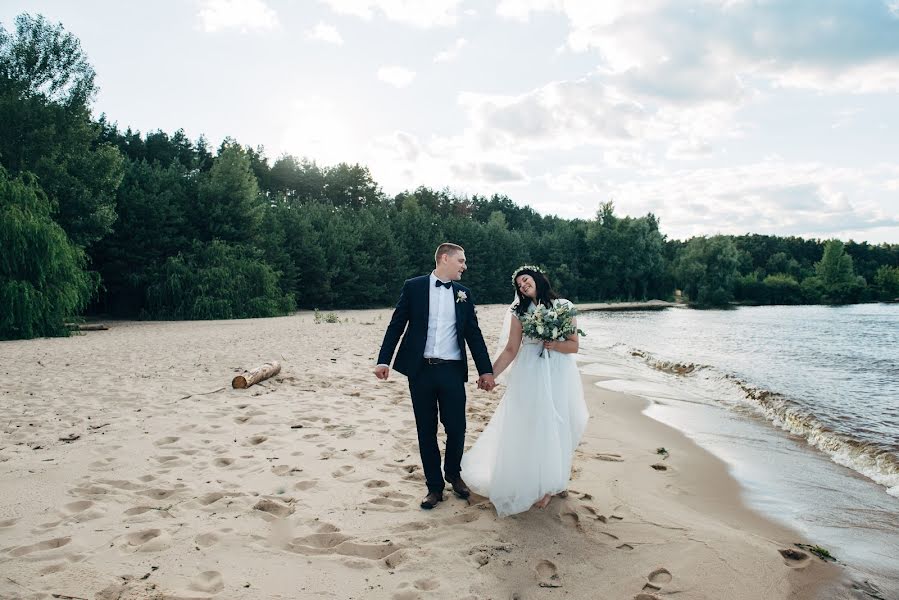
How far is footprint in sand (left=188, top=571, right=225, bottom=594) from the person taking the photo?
3322mm

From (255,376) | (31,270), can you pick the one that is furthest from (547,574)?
(31,270)

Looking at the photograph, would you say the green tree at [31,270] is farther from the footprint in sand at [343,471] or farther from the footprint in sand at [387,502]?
the footprint in sand at [387,502]

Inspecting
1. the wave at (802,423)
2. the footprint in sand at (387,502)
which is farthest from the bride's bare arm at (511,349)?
the wave at (802,423)

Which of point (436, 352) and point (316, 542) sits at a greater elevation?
point (436, 352)

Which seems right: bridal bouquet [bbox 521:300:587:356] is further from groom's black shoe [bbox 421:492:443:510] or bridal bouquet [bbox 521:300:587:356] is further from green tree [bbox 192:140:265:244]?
green tree [bbox 192:140:265:244]

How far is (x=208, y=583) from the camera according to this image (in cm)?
339

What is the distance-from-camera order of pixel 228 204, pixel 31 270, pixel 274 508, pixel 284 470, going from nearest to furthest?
pixel 274 508 < pixel 284 470 < pixel 31 270 < pixel 228 204

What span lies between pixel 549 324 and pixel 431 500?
1790 mm

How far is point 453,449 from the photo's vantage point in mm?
4953

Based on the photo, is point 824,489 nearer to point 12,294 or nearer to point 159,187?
point 12,294

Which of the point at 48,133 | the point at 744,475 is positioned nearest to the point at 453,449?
the point at 744,475

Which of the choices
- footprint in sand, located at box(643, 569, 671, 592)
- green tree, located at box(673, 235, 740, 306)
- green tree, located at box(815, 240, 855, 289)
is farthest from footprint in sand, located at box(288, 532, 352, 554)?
green tree, located at box(815, 240, 855, 289)

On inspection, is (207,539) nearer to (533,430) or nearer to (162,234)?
(533,430)

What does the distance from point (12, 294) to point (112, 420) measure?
13.8 meters
